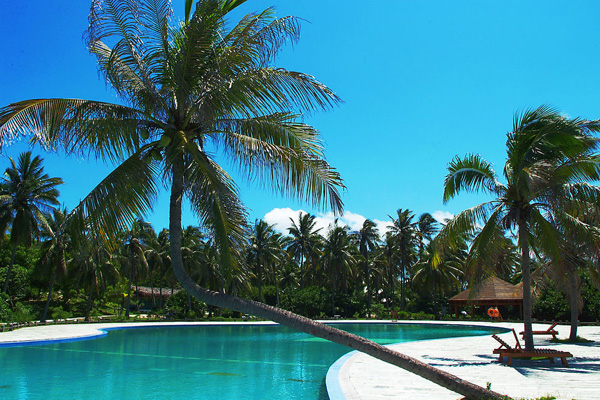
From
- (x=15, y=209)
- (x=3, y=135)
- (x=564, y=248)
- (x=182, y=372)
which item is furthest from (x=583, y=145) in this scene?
(x=15, y=209)

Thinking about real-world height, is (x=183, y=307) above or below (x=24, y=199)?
below

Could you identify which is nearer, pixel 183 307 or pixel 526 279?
pixel 526 279

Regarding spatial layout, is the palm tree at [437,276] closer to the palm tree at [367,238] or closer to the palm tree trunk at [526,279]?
the palm tree at [367,238]

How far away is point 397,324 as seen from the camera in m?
32.0

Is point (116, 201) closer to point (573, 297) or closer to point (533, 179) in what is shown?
point (533, 179)

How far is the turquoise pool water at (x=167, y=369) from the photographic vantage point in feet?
32.7

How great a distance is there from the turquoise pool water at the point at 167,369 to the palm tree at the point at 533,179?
5.78 m

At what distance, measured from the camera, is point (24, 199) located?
25.7 meters

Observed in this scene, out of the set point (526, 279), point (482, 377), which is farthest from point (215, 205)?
point (526, 279)

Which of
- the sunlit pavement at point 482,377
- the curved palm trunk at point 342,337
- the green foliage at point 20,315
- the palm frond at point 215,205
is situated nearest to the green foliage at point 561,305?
the sunlit pavement at point 482,377

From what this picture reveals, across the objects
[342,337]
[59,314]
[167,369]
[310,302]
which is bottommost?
[59,314]

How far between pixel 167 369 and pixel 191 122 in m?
10.3

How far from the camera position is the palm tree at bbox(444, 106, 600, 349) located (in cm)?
998

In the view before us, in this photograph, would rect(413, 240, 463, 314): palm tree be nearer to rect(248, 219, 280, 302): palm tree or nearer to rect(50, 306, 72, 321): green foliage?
rect(248, 219, 280, 302): palm tree
